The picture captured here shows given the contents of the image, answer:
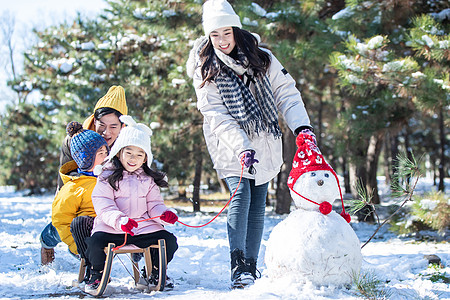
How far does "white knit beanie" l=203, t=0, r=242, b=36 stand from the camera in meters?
2.92

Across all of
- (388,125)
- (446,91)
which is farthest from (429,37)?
(388,125)

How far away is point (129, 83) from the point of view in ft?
31.4

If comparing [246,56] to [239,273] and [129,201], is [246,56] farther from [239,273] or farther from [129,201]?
[239,273]

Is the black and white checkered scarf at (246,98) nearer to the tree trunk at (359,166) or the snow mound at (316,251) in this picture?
the snow mound at (316,251)

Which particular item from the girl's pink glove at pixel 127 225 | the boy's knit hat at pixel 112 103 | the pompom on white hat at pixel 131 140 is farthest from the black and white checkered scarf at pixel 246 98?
the boy's knit hat at pixel 112 103

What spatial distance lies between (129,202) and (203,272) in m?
1.11

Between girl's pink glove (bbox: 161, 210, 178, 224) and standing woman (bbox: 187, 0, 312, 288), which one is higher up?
standing woman (bbox: 187, 0, 312, 288)

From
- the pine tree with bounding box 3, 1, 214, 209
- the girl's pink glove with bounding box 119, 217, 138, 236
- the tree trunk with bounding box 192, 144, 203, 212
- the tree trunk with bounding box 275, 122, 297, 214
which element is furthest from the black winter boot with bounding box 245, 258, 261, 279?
the tree trunk with bounding box 192, 144, 203, 212

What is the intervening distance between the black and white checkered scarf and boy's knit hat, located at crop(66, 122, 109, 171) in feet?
3.61

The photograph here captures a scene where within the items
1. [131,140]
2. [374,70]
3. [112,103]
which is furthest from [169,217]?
[374,70]

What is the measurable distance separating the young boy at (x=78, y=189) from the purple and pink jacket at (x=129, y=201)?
0.93 feet

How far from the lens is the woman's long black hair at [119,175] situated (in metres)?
2.91

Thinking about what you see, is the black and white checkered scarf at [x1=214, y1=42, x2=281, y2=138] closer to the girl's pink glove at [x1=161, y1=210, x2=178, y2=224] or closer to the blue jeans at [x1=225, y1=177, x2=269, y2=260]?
the blue jeans at [x1=225, y1=177, x2=269, y2=260]

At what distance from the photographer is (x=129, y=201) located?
2941mm
